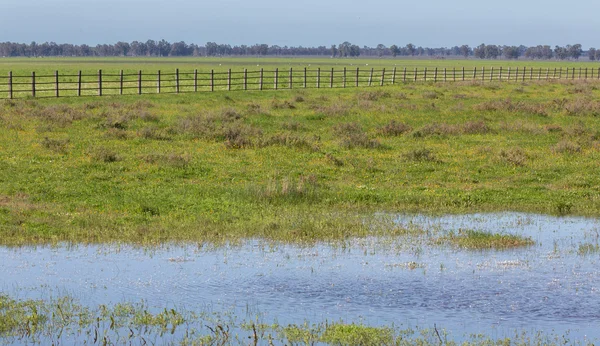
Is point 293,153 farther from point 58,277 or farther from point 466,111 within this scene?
point 466,111

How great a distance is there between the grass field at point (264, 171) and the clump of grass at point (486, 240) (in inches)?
52.7

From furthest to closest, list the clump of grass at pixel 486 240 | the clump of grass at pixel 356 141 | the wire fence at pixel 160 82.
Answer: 1. the wire fence at pixel 160 82
2. the clump of grass at pixel 356 141
3. the clump of grass at pixel 486 240

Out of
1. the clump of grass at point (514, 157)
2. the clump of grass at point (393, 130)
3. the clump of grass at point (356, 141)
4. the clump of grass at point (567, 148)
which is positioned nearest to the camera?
the clump of grass at point (514, 157)

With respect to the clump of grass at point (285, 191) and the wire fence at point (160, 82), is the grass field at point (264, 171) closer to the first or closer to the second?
the clump of grass at point (285, 191)

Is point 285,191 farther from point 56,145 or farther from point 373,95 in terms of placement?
point 373,95

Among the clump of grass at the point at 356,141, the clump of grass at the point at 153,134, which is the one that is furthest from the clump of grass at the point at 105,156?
the clump of grass at the point at 356,141

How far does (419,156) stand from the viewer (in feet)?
79.5

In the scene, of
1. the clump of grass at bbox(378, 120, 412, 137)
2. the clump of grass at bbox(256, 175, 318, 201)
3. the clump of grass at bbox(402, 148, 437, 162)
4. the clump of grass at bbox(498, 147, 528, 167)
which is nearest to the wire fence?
the clump of grass at bbox(378, 120, 412, 137)

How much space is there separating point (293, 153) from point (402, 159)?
123 inches

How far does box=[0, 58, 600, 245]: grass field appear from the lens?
16141 mm

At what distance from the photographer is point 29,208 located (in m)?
17.1

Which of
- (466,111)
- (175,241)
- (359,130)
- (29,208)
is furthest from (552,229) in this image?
(466,111)

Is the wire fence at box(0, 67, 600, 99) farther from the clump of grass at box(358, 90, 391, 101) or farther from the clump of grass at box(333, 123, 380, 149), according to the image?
the clump of grass at box(333, 123, 380, 149)

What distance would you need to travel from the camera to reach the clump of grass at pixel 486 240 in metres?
14.8
